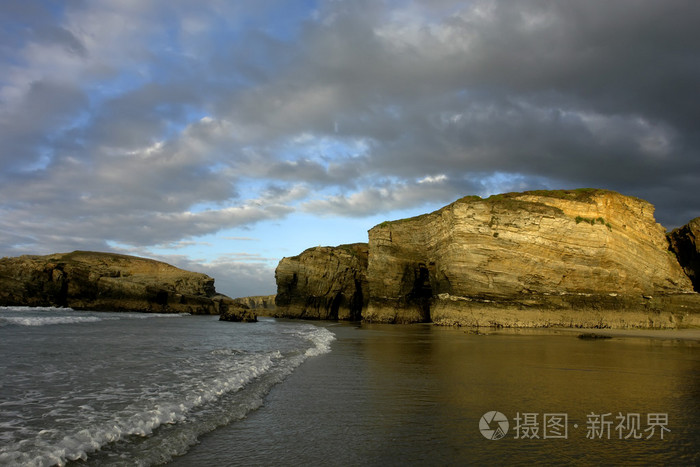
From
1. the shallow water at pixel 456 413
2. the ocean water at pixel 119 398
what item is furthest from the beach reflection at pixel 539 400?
the ocean water at pixel 119 398

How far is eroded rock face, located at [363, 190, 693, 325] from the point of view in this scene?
30.0m

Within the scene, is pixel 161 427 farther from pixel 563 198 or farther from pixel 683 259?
pixel 683 259

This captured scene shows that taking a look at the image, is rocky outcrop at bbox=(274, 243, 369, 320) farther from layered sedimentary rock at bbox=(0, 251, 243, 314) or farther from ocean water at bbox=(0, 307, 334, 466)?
ocean water at bbox=(0, 307, 334, 466)

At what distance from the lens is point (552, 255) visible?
101 ft

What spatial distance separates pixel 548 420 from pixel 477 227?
27.3 meters

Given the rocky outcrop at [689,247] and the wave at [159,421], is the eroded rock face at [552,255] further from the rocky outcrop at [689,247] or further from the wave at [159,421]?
the wave at [159,421]

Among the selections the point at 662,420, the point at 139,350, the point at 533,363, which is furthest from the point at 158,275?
the point at 662,420

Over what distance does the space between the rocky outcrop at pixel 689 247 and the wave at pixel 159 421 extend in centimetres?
4290

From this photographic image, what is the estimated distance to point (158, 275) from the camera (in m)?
71.7

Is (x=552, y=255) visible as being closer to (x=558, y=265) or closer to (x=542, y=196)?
(x=558, y=265)

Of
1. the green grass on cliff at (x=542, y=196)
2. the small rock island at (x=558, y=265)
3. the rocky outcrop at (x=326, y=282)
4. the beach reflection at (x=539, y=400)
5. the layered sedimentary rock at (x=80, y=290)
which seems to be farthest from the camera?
the rocky outcrop at (x=326, y=282)

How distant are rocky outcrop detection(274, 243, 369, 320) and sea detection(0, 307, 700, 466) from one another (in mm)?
41665

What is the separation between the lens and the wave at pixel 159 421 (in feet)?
14.8

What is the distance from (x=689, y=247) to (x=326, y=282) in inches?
1535
